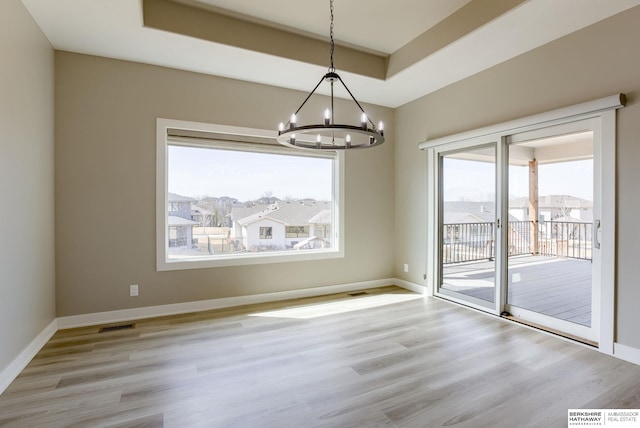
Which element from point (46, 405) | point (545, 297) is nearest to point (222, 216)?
point (46, 405)

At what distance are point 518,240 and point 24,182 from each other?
15.9 feet

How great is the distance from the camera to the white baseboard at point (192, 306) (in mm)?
3533

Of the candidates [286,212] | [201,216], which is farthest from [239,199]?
[286,212]

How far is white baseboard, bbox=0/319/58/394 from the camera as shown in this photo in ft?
7.70

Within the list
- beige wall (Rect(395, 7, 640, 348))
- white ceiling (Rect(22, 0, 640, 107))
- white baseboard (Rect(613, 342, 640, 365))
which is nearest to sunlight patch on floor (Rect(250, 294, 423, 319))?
white baseboard (Rect(613, 342, 640, 365))

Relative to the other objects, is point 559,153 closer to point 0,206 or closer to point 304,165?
point 304,165

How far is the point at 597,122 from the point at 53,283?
18.0 ft

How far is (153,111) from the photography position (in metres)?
3.80

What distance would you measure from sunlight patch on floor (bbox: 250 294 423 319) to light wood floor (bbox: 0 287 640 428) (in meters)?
0.25

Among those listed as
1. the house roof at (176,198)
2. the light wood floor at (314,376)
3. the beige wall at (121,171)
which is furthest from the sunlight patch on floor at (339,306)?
the house roof at (176,198)

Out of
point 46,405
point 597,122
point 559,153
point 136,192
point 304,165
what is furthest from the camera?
point 304,165

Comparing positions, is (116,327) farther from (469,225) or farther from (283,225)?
(469,225)

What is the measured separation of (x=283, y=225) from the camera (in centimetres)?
473

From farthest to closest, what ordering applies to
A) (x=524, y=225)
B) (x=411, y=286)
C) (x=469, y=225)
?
1. (x=411, y=286)
2. (x=469, y=225)
3. (x=524, y=225)
